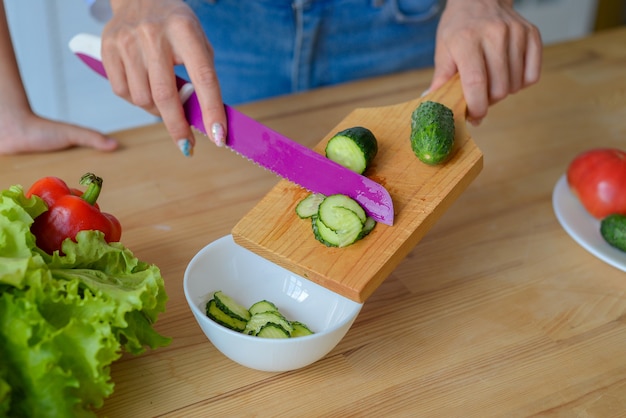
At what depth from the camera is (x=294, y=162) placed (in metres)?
1.25

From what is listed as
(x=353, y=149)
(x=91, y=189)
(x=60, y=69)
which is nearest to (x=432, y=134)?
(x=353, y=149)

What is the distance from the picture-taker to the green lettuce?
91 centimetres

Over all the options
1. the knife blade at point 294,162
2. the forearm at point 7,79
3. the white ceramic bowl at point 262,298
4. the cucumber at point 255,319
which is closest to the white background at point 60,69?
the forearm at point 7,79

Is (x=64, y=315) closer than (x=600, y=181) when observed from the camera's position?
Yes

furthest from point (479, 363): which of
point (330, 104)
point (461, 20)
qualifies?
point (330, 104)

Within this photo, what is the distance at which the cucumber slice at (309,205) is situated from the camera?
3.99 ft

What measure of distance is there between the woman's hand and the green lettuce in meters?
0.78

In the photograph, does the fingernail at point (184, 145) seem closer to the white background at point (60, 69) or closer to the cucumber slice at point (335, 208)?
the cucumber slice at point (335, 208)

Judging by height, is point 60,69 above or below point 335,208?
below

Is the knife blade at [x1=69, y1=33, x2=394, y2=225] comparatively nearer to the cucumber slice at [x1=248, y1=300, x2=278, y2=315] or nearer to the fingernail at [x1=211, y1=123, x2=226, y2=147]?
the fingernail at [x1=211, y1=123, x2=226, y2=147]

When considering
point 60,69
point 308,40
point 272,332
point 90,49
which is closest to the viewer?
point 272,332

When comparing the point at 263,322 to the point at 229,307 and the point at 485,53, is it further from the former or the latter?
the point at 485,53

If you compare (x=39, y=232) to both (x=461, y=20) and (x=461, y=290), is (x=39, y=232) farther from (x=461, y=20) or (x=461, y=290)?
(x=461, y=20)

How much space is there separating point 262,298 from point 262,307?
87mm
